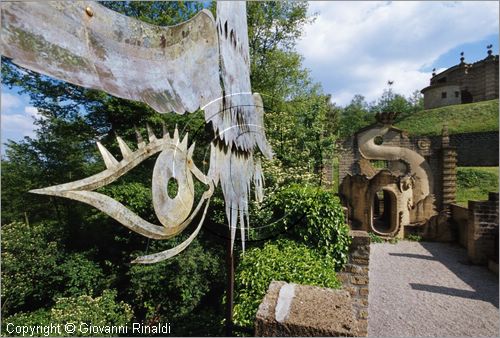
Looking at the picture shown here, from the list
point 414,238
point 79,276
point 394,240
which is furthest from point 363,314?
point 414,238

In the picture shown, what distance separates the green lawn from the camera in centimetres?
1729

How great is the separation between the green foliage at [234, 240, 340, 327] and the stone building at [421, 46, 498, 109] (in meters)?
35.8

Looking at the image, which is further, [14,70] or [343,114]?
[343,114]

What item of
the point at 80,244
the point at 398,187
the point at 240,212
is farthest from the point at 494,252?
the point at 80,244

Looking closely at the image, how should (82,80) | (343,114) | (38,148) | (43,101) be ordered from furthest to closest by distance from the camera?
(343,114), (38,148), (43,101), (82,80)

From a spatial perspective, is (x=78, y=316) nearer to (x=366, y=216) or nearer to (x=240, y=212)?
(x=240, y=212)

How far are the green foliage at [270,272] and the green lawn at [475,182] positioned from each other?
17.6m

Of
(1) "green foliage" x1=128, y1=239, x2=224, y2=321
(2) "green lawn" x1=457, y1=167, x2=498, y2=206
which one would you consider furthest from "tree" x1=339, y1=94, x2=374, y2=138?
(1) "green foliage" x1=128, y1=239, x2=224, y2=321

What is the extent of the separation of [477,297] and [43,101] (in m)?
12.5

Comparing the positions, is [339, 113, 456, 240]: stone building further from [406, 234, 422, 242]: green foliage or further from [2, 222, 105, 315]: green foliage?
[2, 222, 105, 315]: green foliage

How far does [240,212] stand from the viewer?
11.7 ft

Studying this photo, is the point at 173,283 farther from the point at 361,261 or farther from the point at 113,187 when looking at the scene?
Result: the point at 361,261

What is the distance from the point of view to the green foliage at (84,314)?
4.86 metres

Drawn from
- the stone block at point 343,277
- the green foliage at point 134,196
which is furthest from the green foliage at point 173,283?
the stone block at point 343,277
